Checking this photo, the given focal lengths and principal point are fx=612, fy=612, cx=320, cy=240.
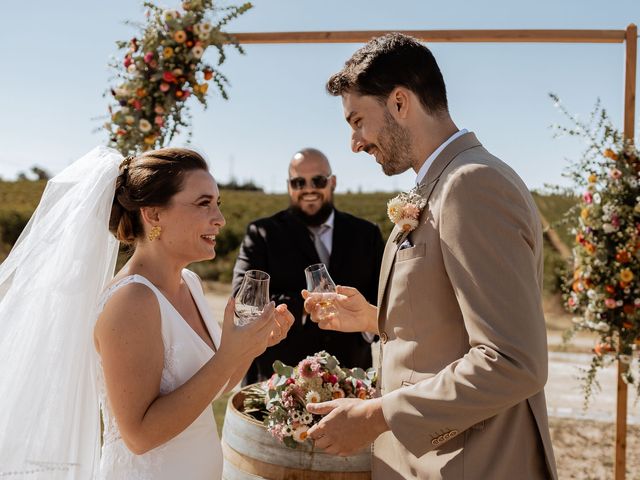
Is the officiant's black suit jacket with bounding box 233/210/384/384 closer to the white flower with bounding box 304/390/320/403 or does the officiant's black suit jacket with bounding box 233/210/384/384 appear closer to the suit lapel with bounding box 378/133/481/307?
the white flower with bounding box 304/390/320/403

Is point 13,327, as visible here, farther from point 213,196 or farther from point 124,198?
point 213,196

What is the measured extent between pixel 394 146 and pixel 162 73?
3.20 metres

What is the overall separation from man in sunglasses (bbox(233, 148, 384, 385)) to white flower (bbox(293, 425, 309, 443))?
7.15 ft

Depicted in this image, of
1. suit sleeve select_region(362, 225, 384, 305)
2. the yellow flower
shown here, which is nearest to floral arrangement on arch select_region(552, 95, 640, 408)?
the yellow flower

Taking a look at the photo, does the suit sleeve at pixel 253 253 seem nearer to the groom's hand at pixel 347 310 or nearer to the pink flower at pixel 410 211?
the groom's hand at pixel 347 310

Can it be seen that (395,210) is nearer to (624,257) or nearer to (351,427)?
(351,427)

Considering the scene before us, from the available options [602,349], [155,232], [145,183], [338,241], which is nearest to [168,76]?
[338,241]

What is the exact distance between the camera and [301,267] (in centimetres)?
505

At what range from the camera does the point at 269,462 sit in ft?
8.79

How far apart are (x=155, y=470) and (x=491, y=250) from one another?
5.68 feet

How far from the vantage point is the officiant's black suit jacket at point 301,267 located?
15.8 ft

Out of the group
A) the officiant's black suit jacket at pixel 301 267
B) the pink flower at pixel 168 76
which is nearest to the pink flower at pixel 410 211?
the officiant's black suit jacket at pixel 301 267

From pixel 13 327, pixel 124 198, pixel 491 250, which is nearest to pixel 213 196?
pixel 124 198

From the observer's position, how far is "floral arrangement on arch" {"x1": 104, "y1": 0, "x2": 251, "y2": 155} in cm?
490
